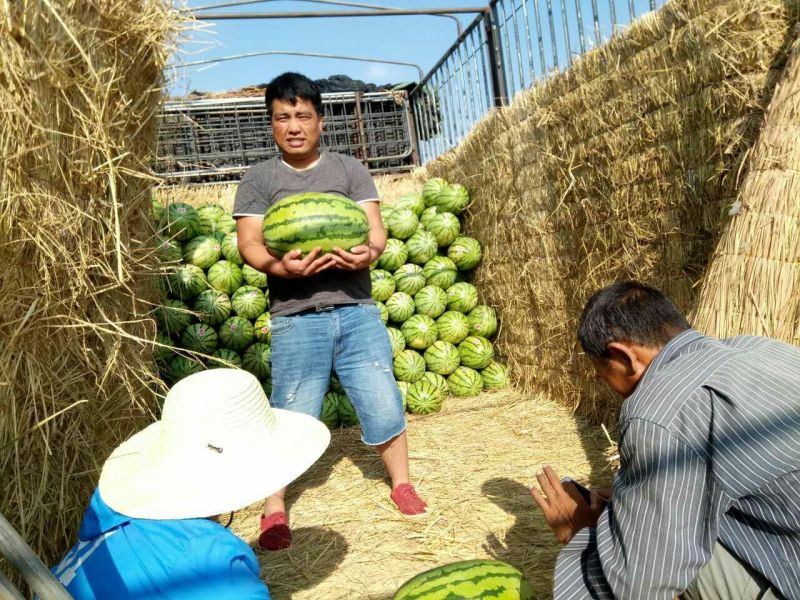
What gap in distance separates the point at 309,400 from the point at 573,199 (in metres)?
2.58

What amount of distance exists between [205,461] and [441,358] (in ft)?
14.6

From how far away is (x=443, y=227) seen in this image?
21.0 ft

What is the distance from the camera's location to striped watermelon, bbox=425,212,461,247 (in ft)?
21.1

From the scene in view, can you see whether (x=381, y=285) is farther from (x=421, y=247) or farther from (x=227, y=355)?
(x=227, y=355)

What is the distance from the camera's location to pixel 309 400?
340 cm

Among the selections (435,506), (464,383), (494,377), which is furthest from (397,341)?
(435,506)

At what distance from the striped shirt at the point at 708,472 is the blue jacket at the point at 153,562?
1078mm

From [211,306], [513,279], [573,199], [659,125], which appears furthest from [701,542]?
[211,306]

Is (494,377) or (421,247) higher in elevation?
(421,247)

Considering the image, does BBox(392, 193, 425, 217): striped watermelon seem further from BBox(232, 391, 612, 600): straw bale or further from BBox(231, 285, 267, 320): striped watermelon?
BBox(232, 391, 612, 600): straw bale

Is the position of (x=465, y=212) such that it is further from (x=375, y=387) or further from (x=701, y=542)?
(x=701, y=542)

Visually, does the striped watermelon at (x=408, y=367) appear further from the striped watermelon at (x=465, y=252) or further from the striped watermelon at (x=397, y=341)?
the striped watermelon at (x=465, y=252)

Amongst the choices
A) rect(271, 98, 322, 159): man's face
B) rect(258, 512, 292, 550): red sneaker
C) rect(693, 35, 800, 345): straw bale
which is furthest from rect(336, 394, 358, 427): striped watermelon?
rect(693, 35, 800, 345): straw bale

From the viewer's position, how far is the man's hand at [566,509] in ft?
7.43
